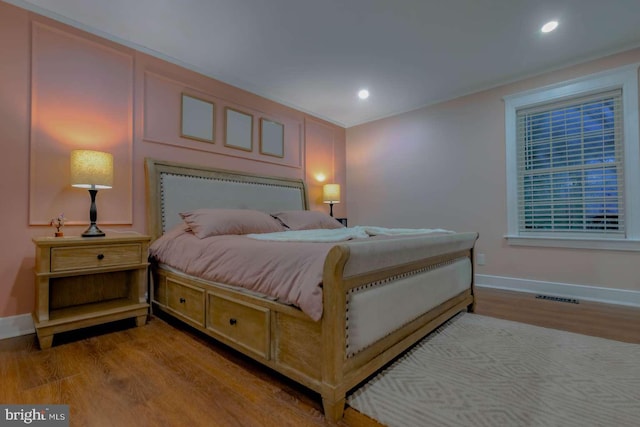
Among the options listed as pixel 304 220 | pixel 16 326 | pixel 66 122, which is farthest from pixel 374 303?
pixel 66 122

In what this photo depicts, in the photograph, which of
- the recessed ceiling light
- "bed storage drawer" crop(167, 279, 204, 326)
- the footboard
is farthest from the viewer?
the recessed ceiling light

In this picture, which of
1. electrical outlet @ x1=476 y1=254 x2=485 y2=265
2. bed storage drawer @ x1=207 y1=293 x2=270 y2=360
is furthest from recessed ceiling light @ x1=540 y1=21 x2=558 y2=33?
bed storage drawer @ x1=207 y1=293 x2=270 y2=360

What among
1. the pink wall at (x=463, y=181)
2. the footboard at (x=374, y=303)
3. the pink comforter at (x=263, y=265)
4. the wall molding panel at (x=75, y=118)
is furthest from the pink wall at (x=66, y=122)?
the pink wall at (x=463, y=181)

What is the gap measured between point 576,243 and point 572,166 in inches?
32.3

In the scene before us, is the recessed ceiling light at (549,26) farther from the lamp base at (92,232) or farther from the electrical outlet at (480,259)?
the lamp base at (92,232)

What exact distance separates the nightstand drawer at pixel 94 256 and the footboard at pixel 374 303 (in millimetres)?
1786

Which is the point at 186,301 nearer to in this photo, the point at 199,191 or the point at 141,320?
the point at 141,320

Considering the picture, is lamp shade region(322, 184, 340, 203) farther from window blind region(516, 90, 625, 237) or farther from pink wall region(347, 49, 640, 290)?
window blind region(516, 90, 625, 237)

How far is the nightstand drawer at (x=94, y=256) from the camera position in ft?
6.53

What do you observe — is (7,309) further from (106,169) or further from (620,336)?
(620,336)

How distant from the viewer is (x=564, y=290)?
124 inches

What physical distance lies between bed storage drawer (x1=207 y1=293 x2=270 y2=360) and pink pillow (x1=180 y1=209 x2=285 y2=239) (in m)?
0.60

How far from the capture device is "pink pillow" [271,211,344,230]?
315 centimetres

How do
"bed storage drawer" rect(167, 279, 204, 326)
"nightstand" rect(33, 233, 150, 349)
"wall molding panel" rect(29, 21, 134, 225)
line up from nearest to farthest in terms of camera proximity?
"nightstand" rect(33, 233, 150, 349), "bed storage drawer" rect(167, 279, 204, 326), "wall molding panel" rect(29, 21, 134, 225)
